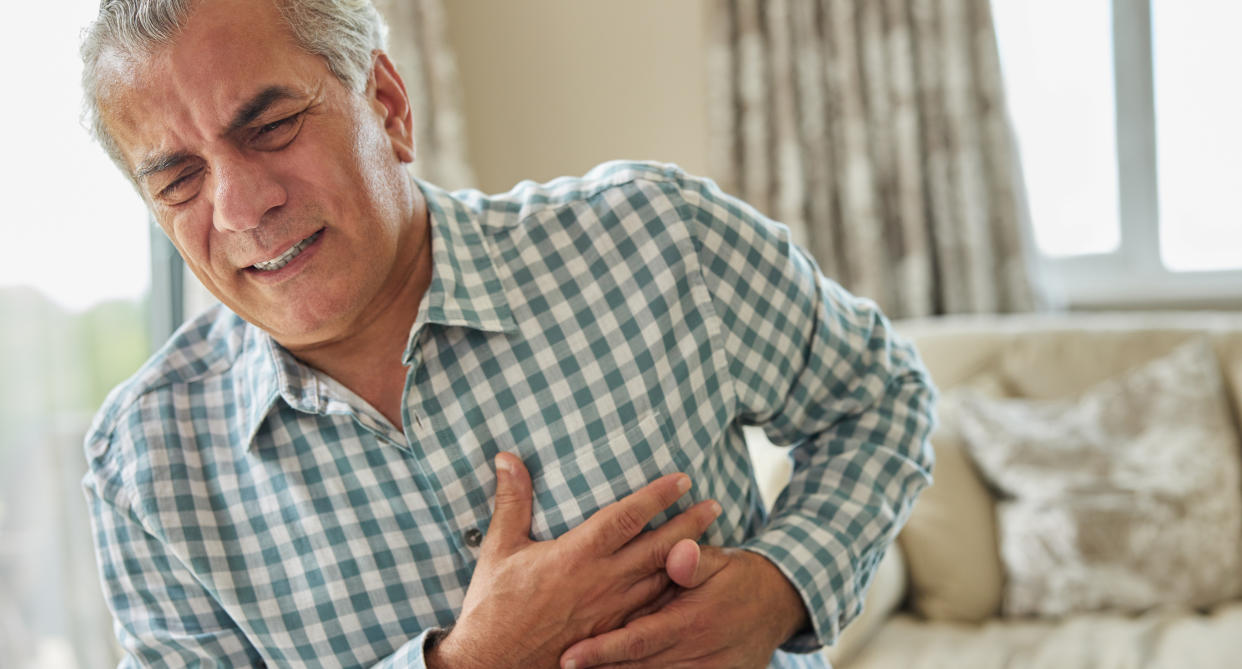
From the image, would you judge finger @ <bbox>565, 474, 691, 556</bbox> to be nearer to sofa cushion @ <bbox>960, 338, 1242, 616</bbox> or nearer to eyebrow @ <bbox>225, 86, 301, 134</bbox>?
eyebrow @ <bbox>225, 86, 301, 134</bbox>

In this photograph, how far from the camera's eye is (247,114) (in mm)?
861

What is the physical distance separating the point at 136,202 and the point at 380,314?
1379 mm

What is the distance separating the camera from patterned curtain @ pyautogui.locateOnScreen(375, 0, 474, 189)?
2.64 meters

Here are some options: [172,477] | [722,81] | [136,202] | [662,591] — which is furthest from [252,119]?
[722,81]

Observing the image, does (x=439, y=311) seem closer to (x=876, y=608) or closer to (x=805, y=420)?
(x=805, y=420)

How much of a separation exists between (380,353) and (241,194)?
0.22 meters

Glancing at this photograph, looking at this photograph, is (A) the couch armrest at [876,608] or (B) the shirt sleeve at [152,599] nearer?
(B) the shirt sleeve at [152,599]

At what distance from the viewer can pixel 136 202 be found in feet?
6.83

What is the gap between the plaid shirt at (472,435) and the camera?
3.08 ft

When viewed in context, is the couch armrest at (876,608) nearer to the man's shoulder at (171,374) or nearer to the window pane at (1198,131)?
the man's shoulder at (171,374)

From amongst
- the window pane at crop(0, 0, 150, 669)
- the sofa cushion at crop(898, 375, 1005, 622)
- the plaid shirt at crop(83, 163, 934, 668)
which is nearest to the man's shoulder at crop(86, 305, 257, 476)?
the plaid shirt at crop(83, 163, 934, 668)

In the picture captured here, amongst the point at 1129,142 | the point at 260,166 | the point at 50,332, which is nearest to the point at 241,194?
the point at 260,166

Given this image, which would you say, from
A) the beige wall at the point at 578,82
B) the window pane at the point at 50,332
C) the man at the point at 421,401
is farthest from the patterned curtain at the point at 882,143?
the man at the point at 421,401

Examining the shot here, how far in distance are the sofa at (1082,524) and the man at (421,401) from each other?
0.96 meters
